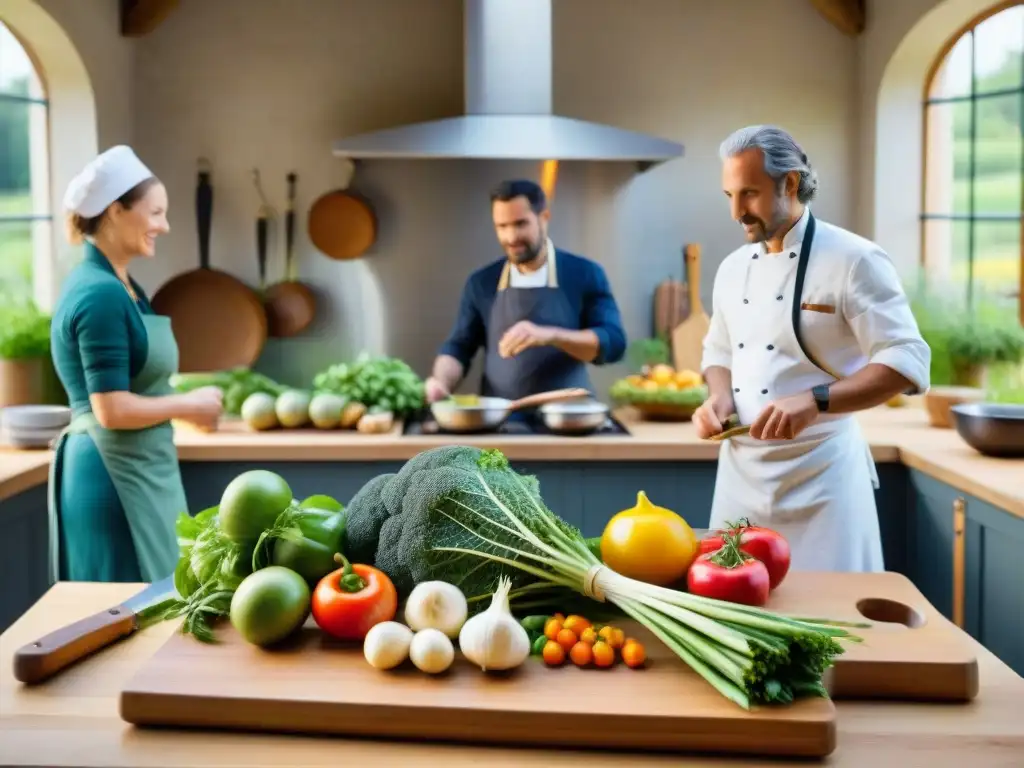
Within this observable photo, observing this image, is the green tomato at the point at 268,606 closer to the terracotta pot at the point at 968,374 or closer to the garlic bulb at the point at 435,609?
the garlic bulb at the point at 435,609

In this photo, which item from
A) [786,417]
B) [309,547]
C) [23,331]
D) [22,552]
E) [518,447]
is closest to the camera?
[309,547]

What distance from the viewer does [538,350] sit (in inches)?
151

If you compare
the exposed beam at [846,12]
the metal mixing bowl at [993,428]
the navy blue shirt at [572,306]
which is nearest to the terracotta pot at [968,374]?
the metal mixing bowl at [993,428]

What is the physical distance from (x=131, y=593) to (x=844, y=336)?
4.80 feet

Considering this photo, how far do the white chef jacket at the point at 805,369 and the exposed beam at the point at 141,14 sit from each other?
276cm

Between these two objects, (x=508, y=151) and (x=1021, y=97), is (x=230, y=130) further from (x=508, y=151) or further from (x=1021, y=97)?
(x=1021, y=97)

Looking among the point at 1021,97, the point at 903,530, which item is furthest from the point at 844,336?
the point at 1021,97

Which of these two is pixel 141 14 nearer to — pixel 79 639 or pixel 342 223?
pixel 342 223

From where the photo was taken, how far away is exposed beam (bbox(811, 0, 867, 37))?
4.31 m

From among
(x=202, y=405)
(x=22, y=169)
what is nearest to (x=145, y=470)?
(x=202, y=405)

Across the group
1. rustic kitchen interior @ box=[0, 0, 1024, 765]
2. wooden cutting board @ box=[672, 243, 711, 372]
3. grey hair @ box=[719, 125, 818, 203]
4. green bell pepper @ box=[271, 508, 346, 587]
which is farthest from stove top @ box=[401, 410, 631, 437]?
green bell pepper @ box=[271, 508, 346, 587]

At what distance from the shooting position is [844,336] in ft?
7.69

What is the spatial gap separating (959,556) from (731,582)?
5.75 feet

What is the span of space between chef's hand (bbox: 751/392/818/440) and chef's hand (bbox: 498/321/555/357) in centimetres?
144
